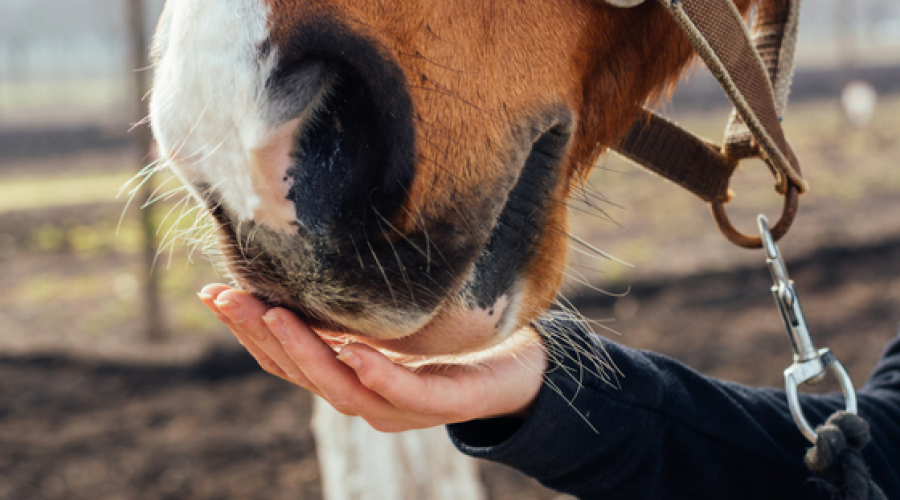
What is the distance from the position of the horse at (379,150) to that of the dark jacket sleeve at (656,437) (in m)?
0.31

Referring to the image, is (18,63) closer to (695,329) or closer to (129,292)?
(129,292)

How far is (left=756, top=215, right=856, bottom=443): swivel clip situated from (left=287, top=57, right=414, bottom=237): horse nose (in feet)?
2.34

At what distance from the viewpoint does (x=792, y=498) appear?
1.34m

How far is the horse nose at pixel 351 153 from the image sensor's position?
2.72 ft

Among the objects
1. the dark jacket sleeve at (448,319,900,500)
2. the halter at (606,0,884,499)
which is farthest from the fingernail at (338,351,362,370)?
the halter at (606,0,884,499)

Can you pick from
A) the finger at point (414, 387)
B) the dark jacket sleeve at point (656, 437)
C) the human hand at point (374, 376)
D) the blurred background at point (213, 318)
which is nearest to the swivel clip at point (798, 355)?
the dark jacket sleeve at point (656, 437)

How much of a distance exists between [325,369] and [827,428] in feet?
2.65

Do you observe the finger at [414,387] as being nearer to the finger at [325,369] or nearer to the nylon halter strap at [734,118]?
the finger at [325,369]

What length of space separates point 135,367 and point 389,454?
2714 millimetres

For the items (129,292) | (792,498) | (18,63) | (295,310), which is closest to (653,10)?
(295,310)

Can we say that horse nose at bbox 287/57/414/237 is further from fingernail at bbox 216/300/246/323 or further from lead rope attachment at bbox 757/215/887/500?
lead rope attachment at bbox 757/215/887/500

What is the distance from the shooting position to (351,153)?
837mm

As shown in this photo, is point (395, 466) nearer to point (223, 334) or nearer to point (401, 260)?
point (401, 260)

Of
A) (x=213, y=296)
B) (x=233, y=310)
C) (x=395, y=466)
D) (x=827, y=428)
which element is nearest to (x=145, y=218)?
(x=395, y=466)
